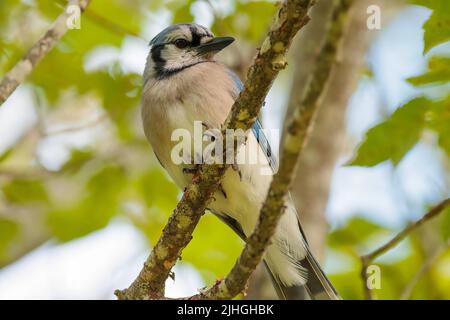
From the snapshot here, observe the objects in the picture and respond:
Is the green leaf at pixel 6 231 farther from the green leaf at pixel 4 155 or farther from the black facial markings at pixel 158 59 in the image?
the black facial markings at pixel 158 59

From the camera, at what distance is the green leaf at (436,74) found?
3.94 meters

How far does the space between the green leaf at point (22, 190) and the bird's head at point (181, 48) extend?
4.92 ft

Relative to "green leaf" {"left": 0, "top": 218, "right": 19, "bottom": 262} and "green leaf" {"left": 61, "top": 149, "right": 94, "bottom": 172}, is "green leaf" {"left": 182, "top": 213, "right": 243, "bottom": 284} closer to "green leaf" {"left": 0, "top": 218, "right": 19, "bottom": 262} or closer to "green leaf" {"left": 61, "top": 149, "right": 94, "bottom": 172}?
"green leaf" {"left": 61, "top": 149, "right": 94, "bottom": 172}

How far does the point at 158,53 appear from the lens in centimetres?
636

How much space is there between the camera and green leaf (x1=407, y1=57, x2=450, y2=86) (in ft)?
12.9

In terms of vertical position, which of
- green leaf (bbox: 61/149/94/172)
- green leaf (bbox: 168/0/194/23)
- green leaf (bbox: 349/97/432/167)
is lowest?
green leaf (bbox: 349/97/432/167)

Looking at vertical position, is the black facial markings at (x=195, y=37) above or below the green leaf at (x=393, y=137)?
above

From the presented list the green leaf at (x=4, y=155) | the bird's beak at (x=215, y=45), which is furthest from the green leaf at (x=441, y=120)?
the green leaf at (x=4, y=155)

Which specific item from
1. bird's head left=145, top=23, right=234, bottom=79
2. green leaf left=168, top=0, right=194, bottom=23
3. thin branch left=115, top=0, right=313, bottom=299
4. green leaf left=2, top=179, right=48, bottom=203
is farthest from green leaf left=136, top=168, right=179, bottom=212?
thin branch left=115, top=0, right=313, bottom=299

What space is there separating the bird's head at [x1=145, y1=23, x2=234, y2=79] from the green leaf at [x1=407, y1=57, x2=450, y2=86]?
7.70 ft

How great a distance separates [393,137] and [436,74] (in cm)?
42

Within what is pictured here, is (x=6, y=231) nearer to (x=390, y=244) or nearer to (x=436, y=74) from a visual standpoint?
(x=390, y=244)

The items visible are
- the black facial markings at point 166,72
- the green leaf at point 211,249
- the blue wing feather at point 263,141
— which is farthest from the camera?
the green leaf at point 211,249

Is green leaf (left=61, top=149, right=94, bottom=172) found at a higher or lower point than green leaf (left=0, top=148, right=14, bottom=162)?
higher
